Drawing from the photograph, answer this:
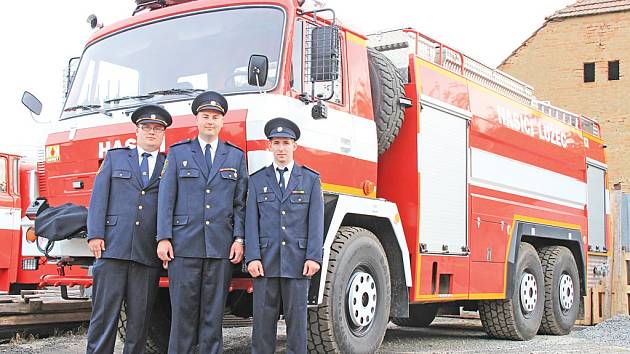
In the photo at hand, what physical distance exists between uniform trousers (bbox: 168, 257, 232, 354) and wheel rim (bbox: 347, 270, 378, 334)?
54.9 inches

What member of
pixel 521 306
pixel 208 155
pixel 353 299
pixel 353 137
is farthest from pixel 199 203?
pixel 521 306

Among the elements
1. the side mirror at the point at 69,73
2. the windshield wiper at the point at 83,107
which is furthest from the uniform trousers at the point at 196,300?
Result: the side mirror at the point at 69,73

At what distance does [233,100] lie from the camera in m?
6.04

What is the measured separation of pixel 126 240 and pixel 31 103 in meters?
2.36

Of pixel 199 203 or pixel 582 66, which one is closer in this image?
pixel 199 203

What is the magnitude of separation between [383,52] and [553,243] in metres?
4.17

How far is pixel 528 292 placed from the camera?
968 centimetres

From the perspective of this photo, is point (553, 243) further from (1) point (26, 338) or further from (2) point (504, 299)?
(1) point (26, 338)

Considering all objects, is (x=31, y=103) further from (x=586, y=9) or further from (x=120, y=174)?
(x=586, y=9)

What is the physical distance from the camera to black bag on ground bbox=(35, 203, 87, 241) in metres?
5.77

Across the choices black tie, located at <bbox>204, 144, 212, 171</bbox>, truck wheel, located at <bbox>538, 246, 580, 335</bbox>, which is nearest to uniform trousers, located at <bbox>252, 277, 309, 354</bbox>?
black tie, located at <bbox>204, 144, 212, 171</bbox>

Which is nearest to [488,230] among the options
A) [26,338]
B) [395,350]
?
[395,350]

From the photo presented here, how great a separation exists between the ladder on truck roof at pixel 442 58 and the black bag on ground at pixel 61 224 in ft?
11.0

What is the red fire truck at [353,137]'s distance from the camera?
616cm
